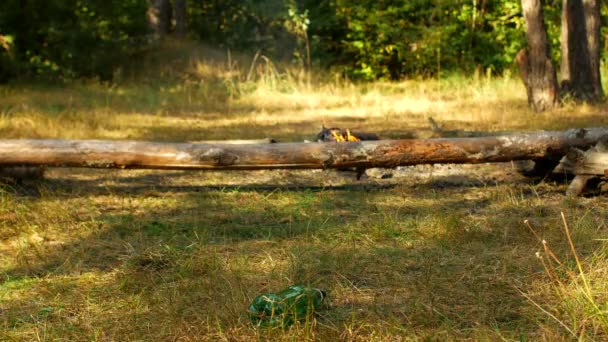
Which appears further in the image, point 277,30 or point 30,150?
point 277,30

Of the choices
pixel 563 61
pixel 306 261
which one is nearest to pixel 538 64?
pixel 563 61

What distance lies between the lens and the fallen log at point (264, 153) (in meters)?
6.39

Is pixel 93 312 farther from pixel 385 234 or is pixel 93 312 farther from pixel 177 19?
pixel 177 19

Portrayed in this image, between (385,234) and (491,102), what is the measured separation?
25.5ft

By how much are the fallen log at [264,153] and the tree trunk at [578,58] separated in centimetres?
584

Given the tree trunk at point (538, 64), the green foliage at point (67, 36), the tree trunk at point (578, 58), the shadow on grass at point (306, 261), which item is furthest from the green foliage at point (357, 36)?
the shadow on grass at point (306, 261)

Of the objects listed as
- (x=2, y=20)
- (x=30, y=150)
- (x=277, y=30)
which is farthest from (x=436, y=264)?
(x=277, y=30)

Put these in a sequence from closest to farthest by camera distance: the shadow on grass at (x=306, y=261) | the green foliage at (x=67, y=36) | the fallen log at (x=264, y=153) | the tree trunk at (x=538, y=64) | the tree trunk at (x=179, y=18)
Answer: the shadow on grass at (x=306, y=261)
the fallen log at (x=264, y=153)
the tree trunk at (x=538, y=64)
the green foliage at (x=67, y=36)
the tree trunk at (x=179, y=18)

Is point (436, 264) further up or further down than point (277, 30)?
further down

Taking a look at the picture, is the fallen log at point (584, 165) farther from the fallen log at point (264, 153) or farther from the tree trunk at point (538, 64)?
the tree trunk at point (538, 64)

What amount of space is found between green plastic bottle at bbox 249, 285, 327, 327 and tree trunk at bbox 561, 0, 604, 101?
906cm

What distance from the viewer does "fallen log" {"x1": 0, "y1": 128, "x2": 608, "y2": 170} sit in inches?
252

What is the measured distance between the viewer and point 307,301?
395 centimetres

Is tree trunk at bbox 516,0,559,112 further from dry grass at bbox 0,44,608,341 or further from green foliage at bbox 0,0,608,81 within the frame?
green foliage at bbox 0,0,608,81
